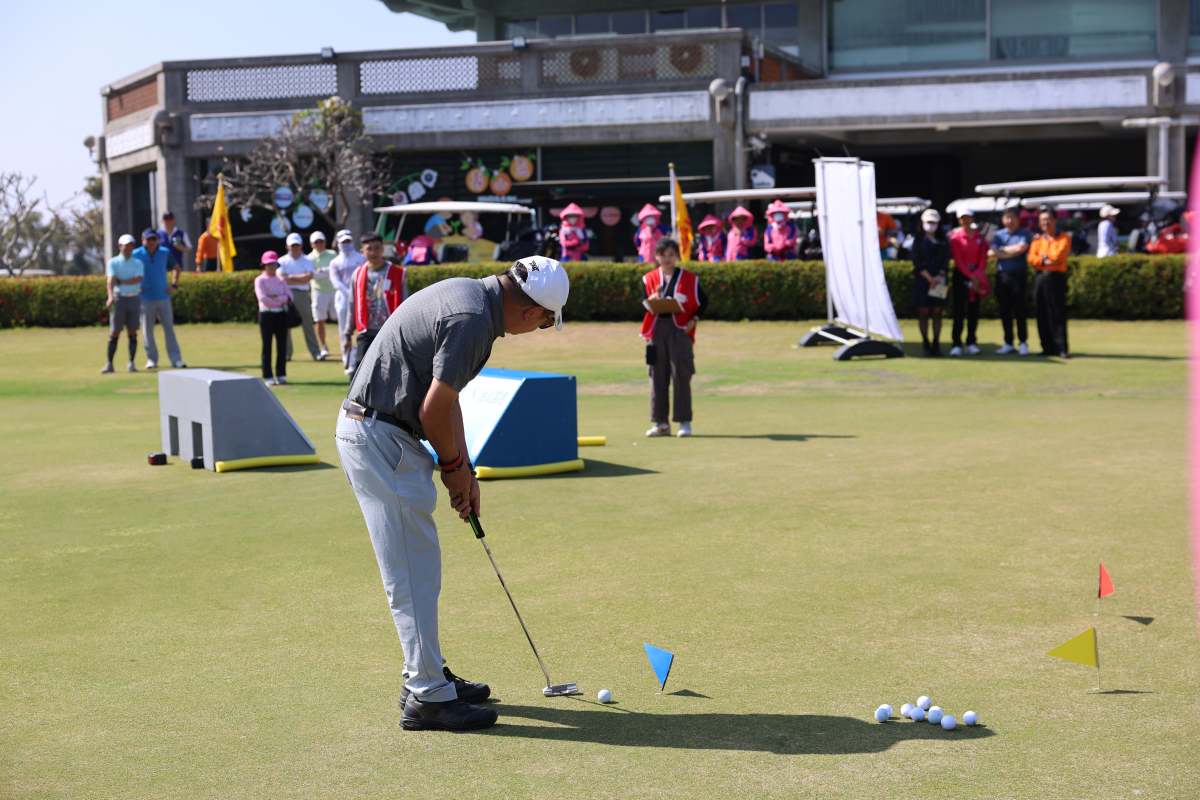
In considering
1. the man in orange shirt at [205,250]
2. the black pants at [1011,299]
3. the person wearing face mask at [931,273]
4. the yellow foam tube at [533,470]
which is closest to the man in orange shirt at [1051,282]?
the black pants at [1011,299]

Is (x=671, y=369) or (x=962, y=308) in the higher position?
(x=962, y=308)

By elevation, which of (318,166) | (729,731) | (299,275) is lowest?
(729,731)

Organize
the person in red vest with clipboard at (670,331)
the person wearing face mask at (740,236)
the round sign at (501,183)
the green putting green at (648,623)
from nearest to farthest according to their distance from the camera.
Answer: the green putting green at (648,623) → the person in red vest with clipboard at (670,331) → the person wearing face mask at (740,236) → the round sign at (501,183)

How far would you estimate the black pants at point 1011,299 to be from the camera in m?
18.4

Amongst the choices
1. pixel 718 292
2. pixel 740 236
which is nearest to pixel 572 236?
pixel 740 236

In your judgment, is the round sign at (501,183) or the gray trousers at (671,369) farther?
the round sign at (501,183)

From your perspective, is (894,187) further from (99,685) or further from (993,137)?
(99,685)

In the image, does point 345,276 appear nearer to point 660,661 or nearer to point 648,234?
point 648,234

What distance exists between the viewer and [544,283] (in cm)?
434

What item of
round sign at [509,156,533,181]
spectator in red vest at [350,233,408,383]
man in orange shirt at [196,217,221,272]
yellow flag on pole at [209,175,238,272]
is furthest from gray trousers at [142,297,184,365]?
round sign at [509,156,533,181]

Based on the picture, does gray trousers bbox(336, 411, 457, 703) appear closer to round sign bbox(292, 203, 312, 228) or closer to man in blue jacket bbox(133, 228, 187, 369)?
man in blue jacket bbox(133, 228, 187, 369)

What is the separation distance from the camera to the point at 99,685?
4.96 metres

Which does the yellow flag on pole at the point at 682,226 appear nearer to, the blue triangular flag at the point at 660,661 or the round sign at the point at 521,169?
the round sign at the point at 521,169

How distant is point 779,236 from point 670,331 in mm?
14094
